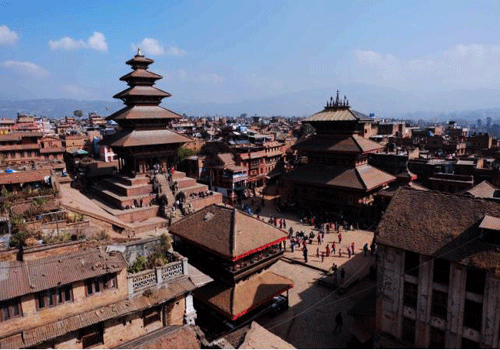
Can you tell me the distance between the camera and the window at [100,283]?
42.9 ft

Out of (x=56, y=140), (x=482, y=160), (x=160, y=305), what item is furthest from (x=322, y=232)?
(x=56, y=140)

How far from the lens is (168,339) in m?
12.8

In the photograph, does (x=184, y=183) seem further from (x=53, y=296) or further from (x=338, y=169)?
(x=53, y=296)

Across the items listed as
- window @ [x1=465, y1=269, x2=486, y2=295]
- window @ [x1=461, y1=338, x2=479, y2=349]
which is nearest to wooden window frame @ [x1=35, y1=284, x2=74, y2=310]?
window @ [x1=465, y1=269, x2=486, y2=295]

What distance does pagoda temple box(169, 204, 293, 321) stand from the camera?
1847 centimetres

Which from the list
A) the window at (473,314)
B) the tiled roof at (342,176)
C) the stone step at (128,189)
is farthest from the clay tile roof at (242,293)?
the stone step at (128,189)

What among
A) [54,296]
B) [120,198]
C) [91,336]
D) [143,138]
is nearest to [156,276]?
[91,336]

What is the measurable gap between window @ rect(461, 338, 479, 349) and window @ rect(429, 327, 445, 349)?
0.83 metres

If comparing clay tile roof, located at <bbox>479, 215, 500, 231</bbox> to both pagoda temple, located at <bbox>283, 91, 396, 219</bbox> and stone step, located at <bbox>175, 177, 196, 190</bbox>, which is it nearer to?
pagoda temple, located at <bbox>283, 91, 396, 219</bbox>

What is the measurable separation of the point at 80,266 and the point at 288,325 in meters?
13.2

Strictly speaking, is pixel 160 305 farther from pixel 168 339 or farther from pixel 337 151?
pixel 337 151

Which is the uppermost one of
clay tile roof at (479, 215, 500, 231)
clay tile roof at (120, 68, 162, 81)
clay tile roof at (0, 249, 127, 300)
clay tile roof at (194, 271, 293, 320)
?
clay tile roof at (120, 68, 162, 81)

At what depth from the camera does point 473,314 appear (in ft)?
49.0

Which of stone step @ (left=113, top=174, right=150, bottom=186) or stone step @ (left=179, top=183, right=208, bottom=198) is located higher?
stone step @ (left=113, top=174, right=150, bottom=186)
